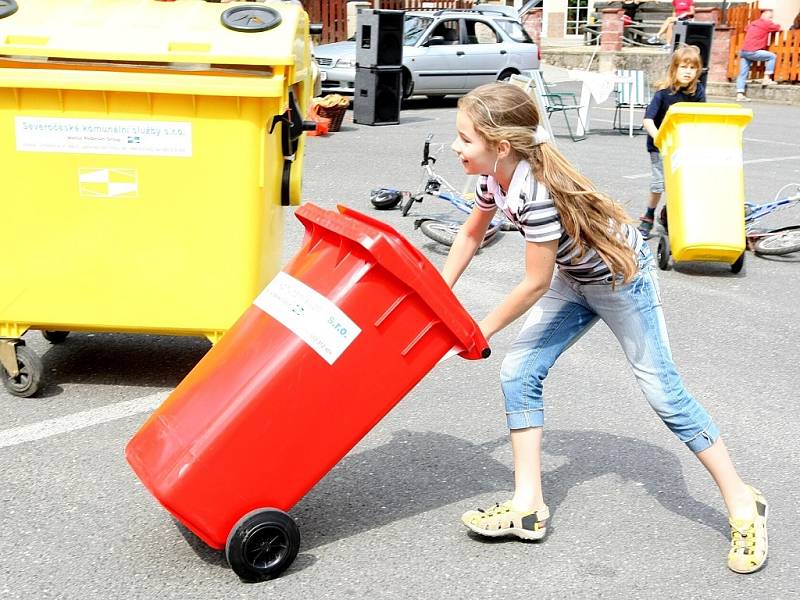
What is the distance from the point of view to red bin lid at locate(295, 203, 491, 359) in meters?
2.90

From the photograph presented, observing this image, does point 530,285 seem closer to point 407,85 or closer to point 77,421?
point 77,421

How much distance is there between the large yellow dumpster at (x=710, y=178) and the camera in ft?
22.2

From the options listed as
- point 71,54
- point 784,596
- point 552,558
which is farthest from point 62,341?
point 784,596

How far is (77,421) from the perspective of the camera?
4.30 meters

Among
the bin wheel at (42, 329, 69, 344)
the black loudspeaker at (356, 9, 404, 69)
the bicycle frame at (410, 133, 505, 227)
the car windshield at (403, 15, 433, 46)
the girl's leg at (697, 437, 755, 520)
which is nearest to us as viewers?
the girl's leg at (697, 437, 755, 520)

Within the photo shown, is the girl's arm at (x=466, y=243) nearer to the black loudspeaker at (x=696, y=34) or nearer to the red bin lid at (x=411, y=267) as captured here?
the red bin lid at (x=411, y=267)

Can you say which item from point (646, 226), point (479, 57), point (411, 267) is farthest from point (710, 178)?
point (479, 57)

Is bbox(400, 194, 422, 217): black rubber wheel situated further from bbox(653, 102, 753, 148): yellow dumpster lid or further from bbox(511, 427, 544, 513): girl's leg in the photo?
bbox(511, 427, 544, 513): girl's leg

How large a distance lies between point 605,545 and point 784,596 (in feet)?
1.80

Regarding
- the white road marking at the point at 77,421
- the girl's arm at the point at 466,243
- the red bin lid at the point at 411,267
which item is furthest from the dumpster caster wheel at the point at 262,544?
the white road marking at the point at 77,421

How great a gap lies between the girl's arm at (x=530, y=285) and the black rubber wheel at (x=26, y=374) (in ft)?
7.40

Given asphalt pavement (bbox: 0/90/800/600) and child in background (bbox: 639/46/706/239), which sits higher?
child in background (bbox: 639/46/706/239)

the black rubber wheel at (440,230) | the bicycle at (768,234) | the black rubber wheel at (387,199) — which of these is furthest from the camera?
the black rubber wheel at (387,199)

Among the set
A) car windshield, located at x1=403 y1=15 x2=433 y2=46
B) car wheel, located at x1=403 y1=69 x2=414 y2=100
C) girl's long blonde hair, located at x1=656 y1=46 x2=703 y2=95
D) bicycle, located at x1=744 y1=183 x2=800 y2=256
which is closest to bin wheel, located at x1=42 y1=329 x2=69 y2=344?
girl's long blonde hair, located at x1=656 y1=46 x2=703 y2=95
